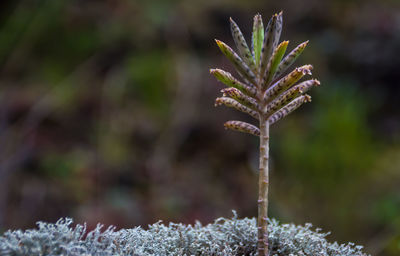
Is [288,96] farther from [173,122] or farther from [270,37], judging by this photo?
[173,122]

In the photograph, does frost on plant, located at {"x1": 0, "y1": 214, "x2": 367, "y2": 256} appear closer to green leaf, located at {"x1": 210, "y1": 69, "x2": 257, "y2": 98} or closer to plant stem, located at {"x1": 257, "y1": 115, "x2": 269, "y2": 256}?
plant stem, located at {"x1": 257, "y1": 115, "x2": 269, "y2": 256}

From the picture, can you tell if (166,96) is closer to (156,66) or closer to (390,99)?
(156,66)

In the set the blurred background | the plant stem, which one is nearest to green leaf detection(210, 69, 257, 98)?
the plant stem

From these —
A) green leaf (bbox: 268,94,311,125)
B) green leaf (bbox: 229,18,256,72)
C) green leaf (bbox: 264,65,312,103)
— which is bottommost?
green leaf (bbox: 268,94,311,125)

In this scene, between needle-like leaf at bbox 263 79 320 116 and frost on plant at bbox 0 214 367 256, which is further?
needle-like leaf at bbox 263 79 320 116

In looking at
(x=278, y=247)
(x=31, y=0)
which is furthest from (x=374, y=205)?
(x=31, y=0)

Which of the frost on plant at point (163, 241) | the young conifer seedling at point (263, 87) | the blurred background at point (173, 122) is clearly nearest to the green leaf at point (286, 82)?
the young conifer seedling at point (263, 87)
